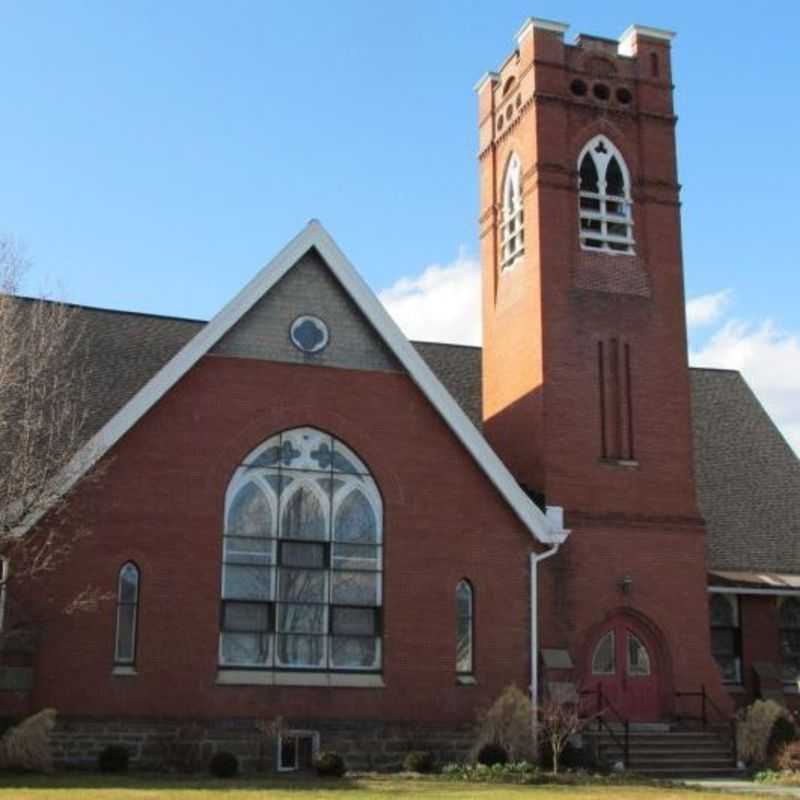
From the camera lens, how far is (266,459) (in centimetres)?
2492

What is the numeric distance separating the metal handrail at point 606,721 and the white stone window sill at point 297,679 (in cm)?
429

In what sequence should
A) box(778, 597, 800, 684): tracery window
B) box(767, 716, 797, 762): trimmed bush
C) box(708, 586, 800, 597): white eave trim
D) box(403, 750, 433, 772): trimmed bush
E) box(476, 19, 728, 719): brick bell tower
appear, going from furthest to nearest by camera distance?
box(778, 597, 800, 684): tracery window, box(708, 586, 800, 597): white eave trim, box(476, 19, 728, 719): brick bell tower, box(767, 716, 797, 762): trimmed bush, box(403, 750, 433, 772): trimmed bush

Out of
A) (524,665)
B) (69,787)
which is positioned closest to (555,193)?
(524,665)

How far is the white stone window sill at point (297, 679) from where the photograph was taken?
77.5 feet

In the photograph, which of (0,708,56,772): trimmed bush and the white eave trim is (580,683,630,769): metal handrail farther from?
(0,708,56,772): trimmed bush

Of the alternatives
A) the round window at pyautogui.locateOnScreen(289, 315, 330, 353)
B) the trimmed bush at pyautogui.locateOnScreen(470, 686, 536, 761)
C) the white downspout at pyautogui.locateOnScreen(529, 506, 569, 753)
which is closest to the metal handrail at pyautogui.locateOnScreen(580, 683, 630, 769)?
the white downspout at pyautogui.locateOnScreen(529, 506, 569, 753)

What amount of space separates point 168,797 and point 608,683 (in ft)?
38.4

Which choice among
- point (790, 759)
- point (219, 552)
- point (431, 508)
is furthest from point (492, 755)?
point (219, 552)

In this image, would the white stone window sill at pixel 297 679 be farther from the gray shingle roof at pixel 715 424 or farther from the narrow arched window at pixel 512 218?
the narrow arched window at pixel 512 218

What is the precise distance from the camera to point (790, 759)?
80.6 ft

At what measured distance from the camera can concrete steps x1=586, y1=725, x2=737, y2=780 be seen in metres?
24.5

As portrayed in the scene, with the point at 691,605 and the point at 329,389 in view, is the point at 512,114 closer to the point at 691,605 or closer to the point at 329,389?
the point at 329,389

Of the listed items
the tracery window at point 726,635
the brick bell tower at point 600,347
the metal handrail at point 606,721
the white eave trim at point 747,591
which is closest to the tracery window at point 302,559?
the brick bell tower at point 600,347

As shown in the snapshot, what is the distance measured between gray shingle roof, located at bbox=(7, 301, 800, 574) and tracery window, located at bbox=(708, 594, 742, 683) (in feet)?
2.53
